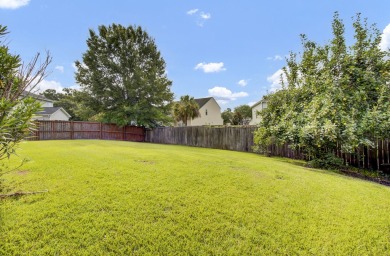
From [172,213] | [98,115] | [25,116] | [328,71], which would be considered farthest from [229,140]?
[98,115]

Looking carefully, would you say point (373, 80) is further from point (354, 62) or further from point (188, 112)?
point (188, 112)

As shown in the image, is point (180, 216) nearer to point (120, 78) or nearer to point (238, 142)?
point (238, 142)

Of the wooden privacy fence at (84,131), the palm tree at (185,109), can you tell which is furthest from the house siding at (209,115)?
the wooden privacy fence at (84,131)

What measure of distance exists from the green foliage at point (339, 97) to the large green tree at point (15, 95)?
26.2ft

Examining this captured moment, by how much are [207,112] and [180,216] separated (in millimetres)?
32497

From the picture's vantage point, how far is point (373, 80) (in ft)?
25.5

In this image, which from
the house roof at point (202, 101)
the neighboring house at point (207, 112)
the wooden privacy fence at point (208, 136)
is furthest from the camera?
the house roof at point (202, 101)

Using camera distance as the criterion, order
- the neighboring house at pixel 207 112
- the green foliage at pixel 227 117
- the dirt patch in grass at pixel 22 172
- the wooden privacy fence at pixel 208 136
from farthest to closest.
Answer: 1. the green foliage at pixel 227 117
2. the neighboring house at pixel 207 112
3. the wooden privacy fence at pixel 208 136
4. the dirt patch in grass at pixel 22 172

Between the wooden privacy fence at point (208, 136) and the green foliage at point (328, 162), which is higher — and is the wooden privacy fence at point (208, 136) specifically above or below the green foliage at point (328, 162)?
above

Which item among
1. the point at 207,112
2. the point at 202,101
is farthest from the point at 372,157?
the point at 202,101

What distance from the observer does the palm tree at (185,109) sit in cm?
2912

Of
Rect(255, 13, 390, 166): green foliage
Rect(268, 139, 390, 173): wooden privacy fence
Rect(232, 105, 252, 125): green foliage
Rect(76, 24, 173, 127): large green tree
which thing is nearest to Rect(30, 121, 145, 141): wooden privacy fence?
Rect(76, 24, 173, 127): large green tree

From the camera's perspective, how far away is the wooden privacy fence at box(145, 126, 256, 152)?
45.2 ft

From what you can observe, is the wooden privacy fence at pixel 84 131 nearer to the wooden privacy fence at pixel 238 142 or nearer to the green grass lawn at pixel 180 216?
the wooden privacy fence at pixel 238 142
